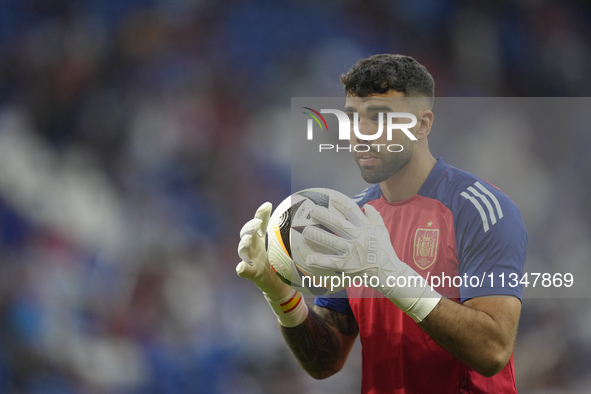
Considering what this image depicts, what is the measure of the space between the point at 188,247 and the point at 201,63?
54.4 inches

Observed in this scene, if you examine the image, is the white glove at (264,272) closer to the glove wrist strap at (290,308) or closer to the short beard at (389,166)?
the glove wrist strap at (290,308)

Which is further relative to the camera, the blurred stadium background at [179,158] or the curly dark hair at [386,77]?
the blurred stadium background at [179,158]

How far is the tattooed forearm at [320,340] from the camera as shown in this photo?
182 cm

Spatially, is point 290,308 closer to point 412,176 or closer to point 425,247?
point 425,247

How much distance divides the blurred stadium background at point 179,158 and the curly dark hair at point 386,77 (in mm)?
1435

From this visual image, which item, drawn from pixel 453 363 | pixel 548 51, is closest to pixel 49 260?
pixel 453 363

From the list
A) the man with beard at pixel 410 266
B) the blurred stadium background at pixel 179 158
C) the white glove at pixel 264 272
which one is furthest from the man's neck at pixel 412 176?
the blurred stadium background at pixel 179 158

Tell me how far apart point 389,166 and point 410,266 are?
365 millimetres

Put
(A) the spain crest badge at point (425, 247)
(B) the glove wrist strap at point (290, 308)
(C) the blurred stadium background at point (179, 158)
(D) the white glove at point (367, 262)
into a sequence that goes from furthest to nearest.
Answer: (C) the blurred stadium background at point (179, 158) < (B) the glove wrist strap at point (290, 308) < (A) the spain crest badge at point (425, 247) < (D) the white glove at point (367, 262)

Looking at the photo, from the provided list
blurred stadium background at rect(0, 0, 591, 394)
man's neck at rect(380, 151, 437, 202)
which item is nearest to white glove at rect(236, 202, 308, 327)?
man's neck at rect(380, 151, 437, 202)

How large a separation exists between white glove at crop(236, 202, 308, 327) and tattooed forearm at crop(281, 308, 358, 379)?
0.17 feet

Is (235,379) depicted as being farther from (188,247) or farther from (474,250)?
(474,250)

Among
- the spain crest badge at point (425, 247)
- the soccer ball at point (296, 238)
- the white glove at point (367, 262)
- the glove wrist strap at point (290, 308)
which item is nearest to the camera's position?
the white glove at point (367, 262)

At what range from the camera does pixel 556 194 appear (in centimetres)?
276
